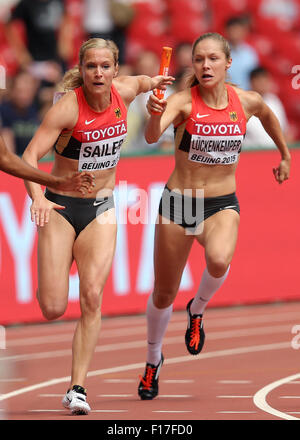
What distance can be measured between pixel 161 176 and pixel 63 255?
18.4 feet

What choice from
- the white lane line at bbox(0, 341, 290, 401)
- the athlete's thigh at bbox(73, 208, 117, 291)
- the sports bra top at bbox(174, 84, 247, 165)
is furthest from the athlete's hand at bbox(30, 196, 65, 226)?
the white lane line at bbox(0, 341, 290, 401)

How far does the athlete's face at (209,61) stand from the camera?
9289 mm

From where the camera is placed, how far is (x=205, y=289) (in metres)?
9.85

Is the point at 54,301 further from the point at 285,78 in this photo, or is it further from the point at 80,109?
the point at 285,78

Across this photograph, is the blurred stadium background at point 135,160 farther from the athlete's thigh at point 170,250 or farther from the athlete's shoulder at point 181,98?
the athlete's shoulder at point 181,98

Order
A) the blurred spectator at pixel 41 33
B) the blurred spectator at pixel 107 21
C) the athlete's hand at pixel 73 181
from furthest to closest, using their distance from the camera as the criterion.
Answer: the blurred spectator at pixel 107 21
the blurred spectator at pixel 41 33
the athlete's hand at pixel 73 181

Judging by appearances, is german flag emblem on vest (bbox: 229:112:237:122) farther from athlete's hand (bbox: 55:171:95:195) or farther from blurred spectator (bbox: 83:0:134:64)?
blurred spectator (bbox: 83:0:134:64)

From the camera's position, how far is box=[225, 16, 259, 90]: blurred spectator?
1689 centimetres

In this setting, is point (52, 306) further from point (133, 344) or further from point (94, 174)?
point (133, 344)

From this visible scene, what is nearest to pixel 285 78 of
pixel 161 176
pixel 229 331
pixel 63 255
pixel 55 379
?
pixel 161 176

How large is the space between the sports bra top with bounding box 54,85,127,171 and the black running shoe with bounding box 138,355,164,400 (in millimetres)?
2064

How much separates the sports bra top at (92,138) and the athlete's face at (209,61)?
2.85 feet

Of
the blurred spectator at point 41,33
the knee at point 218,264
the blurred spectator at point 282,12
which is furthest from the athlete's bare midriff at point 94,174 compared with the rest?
the blurred spectator at point 282,12
